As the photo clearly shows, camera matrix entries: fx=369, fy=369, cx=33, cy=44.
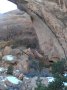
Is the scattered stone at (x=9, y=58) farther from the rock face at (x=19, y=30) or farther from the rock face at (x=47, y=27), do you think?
the rock face at (x=19, y=30)

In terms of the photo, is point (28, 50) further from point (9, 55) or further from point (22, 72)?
point (22, 72)

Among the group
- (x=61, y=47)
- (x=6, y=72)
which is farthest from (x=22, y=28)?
(x=6, y=72)

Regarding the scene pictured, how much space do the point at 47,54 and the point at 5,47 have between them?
2.17 metres

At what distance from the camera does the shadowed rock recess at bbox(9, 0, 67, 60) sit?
16141mm

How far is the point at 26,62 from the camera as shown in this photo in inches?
652

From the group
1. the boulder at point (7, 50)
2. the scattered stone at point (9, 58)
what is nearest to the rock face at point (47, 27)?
the boulder at point (7, 50)

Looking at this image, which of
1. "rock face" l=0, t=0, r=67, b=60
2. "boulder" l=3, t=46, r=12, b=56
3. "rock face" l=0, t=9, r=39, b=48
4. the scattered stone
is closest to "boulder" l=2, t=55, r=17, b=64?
the scattered stone

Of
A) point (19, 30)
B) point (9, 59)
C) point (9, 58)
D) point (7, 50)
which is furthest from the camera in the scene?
point (19, 30)

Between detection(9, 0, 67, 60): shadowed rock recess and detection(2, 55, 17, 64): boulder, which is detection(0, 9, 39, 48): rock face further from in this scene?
detection(2, 55, 17, 64): boulder

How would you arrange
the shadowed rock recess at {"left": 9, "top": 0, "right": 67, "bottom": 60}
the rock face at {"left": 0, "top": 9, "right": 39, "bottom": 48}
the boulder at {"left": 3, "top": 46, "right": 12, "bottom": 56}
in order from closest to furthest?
1. the shadowed rock recess at {"left": 9, "top": 0, "right": 67, "bottom": 60}
2. the boulder at {"left": 3, "top": 46, "right": 12, "bottom": 56}
3. the rock face at {"left": 0, "top": 9, "right": 39, "bottom": 48}

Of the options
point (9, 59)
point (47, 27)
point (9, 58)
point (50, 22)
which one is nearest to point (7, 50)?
point (9, 58)

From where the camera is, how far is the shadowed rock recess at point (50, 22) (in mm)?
16141

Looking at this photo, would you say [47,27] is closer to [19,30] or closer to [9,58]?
[9,58]

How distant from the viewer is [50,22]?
16734 millimetres
